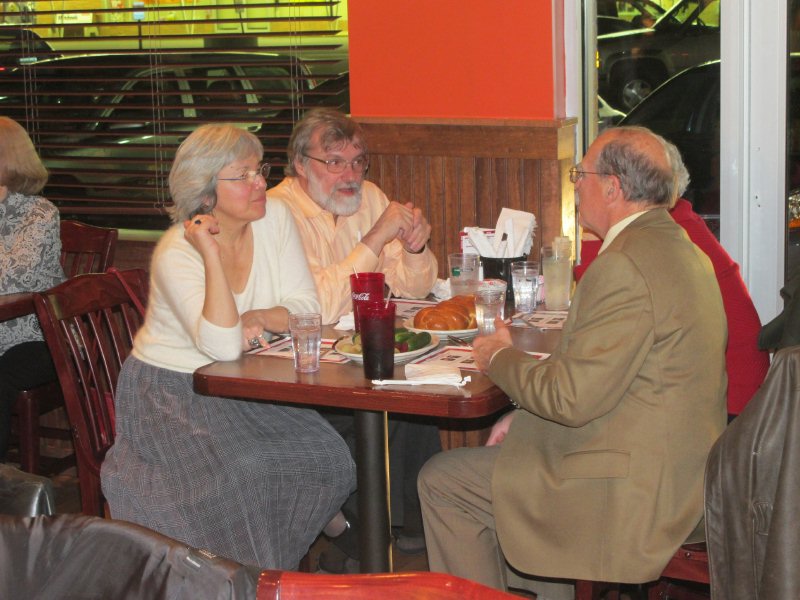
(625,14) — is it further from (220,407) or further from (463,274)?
(220,407)

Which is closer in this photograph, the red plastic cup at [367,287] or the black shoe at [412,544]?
the red plastic cup at [367,287]

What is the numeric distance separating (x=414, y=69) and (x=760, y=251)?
1.38 m

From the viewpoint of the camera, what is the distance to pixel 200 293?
2744 mm

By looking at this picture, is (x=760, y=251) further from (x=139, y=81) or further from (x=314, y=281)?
(x=139, y=81)

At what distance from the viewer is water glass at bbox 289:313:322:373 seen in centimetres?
250

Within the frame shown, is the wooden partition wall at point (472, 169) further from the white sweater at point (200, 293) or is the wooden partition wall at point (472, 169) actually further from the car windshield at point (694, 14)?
the white sweater at point (200, 293)

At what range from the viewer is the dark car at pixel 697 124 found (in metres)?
3.69

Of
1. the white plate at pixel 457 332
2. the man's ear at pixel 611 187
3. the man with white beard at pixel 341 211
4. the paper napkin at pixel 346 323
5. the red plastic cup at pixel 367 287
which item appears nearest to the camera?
the man's ear at pixel 611 187

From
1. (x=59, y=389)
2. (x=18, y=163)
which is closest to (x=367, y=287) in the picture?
(x=59, y=389)

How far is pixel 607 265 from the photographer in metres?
2.23

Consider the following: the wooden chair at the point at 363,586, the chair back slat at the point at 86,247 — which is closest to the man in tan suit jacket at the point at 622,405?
the wooden chair at the point at 363,586

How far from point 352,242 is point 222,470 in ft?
3.82

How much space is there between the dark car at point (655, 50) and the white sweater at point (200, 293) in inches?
57.5

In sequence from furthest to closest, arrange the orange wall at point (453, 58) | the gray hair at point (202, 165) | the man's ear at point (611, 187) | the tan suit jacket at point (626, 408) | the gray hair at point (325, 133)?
the orange wall at point (453, 58) → the gray hair at point (325, 133) → the gray hair at point (202, 165) → the man's ear at point (611, 187) → the tan suit jacket at point (626, 408)
